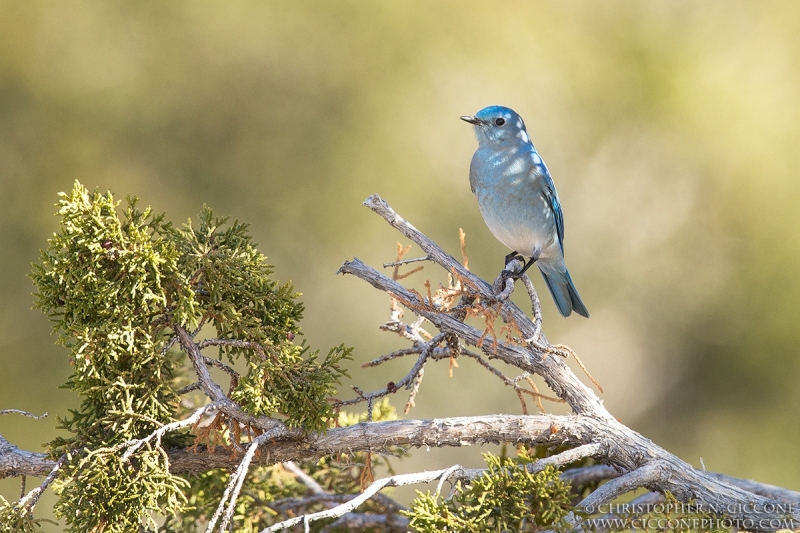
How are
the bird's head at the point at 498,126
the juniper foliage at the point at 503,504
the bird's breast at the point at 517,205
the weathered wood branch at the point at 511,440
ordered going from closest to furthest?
the juniper foliage at the point at 503,504
the weathered wood branch at the point at 511,440
the bird's breast at the point at 517,205
the bird's head at the point at 498,126

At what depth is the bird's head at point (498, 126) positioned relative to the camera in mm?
4125

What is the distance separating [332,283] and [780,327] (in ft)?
15.8

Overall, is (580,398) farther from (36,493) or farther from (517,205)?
(36,493)

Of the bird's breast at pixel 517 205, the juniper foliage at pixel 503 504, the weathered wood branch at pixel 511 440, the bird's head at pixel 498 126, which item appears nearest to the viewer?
the juniper foliage at pixel 503 504

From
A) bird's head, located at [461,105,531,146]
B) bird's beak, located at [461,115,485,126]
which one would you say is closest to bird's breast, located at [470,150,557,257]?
bird's head, located at [461,105,531,146]

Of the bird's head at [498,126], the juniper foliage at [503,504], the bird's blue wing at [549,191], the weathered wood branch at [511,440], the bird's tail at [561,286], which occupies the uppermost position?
the bird's head at [498,126]

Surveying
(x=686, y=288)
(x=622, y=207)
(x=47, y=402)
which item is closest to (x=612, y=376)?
(x=686, y=288)

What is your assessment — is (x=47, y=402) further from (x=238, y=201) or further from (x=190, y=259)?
(x=190, y=259)

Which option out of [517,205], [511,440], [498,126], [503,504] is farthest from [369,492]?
[498,126]

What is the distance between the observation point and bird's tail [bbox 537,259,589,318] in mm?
4179

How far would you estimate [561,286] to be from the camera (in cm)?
423

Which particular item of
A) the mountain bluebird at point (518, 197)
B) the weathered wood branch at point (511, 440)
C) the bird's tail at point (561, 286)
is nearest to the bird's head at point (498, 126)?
the mountain bluebird at point (518, 197)

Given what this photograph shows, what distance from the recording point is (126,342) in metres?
2.22

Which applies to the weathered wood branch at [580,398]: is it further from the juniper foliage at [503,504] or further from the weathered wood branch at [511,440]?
the juniper foliage at [503,504]
